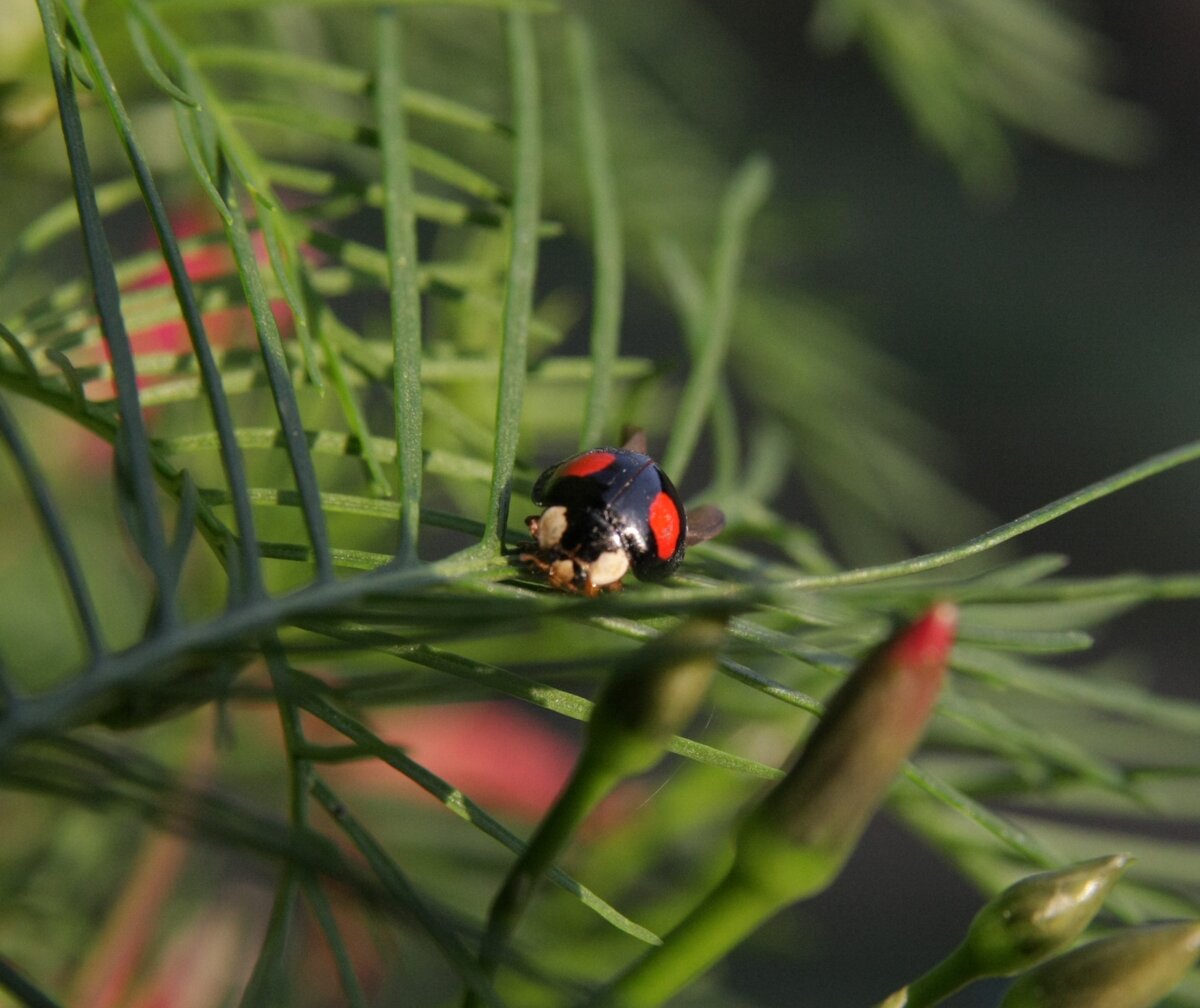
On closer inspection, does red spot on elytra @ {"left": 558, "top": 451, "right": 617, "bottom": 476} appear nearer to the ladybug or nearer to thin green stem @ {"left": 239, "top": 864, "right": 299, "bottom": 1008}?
the ladybug

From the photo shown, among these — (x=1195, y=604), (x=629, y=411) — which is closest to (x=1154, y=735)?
(x=629, y=411)

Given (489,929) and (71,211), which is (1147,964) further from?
(71,211)

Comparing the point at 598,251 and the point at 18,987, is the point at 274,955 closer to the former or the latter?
the point at 18,987

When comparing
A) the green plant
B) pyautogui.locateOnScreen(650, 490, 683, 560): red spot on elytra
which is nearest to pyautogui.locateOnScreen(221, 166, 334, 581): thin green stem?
the green plant

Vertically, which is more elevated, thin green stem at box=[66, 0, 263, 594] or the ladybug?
the ladybug

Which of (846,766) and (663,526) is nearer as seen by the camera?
(846,766)

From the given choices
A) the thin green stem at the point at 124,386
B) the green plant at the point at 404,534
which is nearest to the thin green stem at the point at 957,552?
the green plant at the point at 404,534

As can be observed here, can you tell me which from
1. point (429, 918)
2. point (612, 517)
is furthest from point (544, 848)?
point (612, 517)
